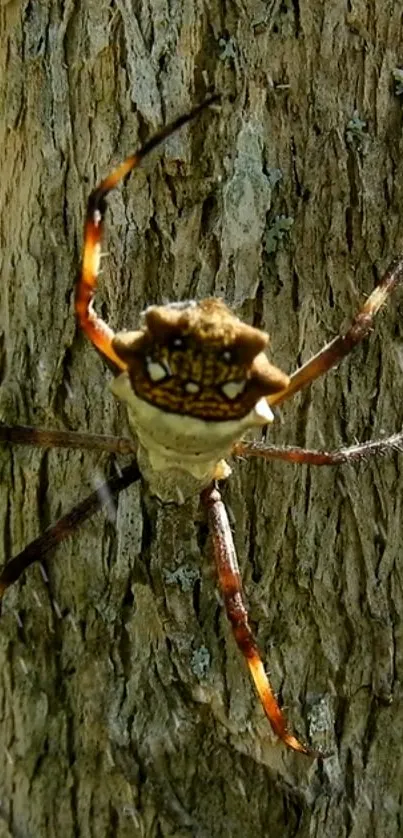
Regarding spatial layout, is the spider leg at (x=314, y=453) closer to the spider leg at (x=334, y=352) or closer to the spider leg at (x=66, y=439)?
the spider leg at (x=334, y=352)

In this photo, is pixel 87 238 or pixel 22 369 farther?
pixel 22 369

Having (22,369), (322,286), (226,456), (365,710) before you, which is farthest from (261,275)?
(365,710)

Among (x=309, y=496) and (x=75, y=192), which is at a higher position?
(x=75, y=192)

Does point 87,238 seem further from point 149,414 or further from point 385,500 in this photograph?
point 385,500

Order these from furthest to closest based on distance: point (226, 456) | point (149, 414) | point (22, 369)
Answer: point (22, 369)
point (226, 456)
point (149, 414)

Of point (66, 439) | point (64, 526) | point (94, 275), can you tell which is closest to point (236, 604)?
point (64, 526)

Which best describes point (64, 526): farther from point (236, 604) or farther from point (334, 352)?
point (334, 352)
